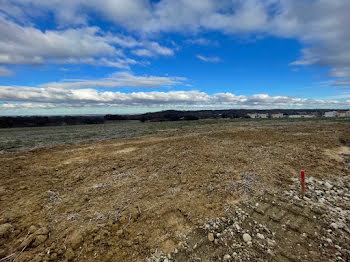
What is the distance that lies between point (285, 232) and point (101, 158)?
29.7ft

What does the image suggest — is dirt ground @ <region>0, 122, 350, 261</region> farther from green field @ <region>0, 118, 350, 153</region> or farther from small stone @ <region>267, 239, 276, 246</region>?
green field @ <region>0, 118, 350, 153</region>

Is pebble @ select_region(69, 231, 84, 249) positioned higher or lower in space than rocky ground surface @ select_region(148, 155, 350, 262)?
higher

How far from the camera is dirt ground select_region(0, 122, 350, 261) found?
3.47 meters

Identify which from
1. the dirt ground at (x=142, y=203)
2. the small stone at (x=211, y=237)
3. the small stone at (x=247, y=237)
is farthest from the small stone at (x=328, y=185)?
the small stone at (x=211, y=237)

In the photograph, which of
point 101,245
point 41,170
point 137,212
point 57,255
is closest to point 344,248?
point 137,212

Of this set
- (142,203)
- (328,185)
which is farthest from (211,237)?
(328,185)

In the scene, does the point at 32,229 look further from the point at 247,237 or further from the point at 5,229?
the point at 247,237

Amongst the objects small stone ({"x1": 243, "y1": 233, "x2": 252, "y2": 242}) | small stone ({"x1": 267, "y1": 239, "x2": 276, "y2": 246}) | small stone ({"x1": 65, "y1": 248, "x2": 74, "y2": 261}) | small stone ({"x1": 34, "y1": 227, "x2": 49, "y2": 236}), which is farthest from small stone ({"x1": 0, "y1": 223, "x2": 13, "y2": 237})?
small stone ({"x1": 267, "y1": 239, "x2": 276, "y2": 246})

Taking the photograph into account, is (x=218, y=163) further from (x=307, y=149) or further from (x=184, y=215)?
(x=307, y=149)

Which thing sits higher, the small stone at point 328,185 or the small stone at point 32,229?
the small stone at point 32,229

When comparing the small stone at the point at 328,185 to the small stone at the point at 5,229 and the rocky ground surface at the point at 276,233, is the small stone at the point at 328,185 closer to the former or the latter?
the rocky ground surface at the point at 276,233

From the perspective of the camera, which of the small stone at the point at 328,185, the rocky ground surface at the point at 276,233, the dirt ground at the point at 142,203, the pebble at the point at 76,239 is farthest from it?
the small stone at the point at 328,185

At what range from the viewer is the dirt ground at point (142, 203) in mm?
3471

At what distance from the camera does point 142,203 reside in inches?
198
